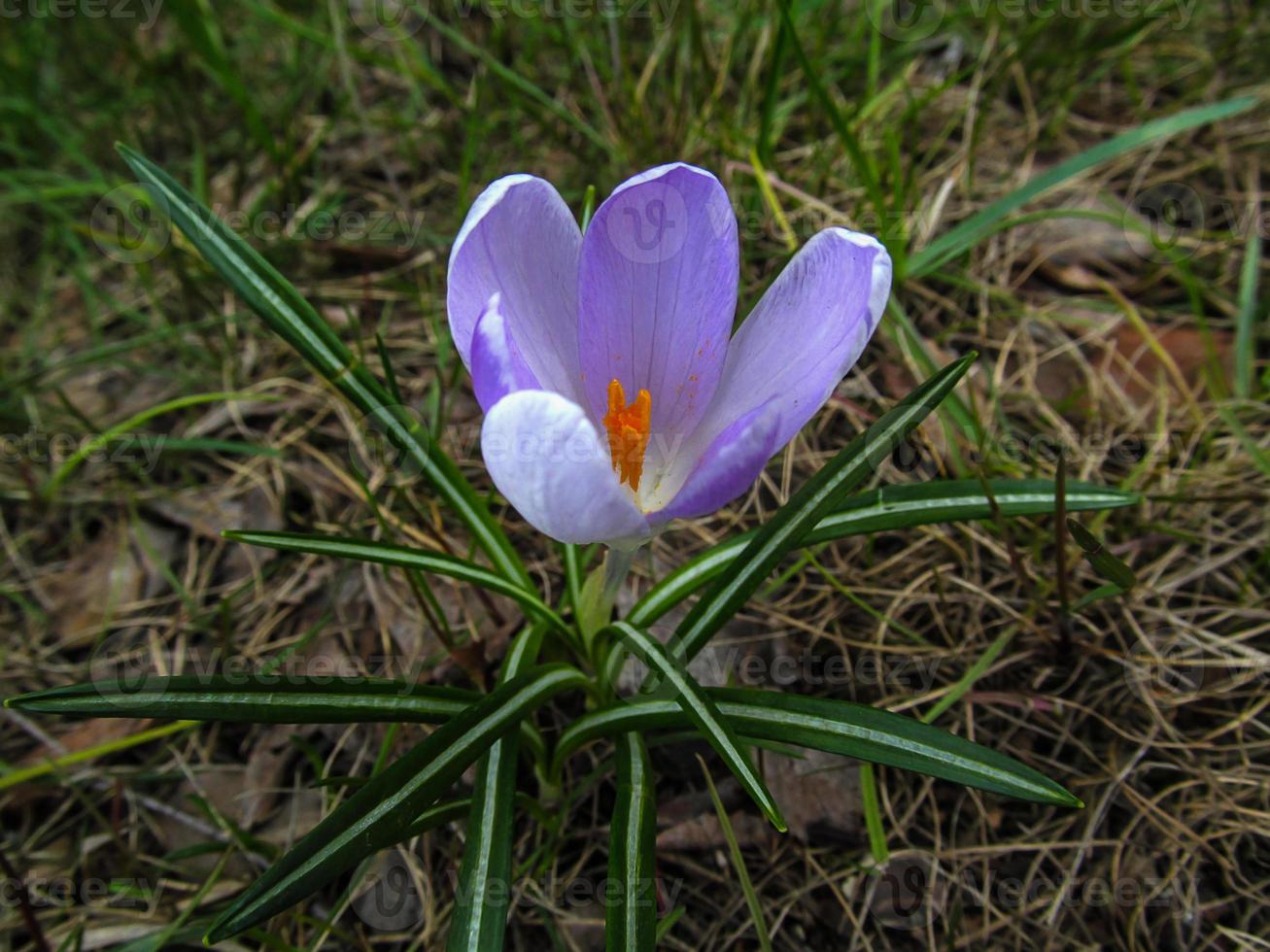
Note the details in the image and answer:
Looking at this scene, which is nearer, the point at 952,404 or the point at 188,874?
the point at 188,874

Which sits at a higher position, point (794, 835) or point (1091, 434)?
point (1091, 434)

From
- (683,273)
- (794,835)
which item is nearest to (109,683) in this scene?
(683,273)

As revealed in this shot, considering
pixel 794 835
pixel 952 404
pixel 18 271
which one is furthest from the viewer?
pixel 18 271

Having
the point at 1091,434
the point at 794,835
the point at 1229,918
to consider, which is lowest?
the point at 1229,918

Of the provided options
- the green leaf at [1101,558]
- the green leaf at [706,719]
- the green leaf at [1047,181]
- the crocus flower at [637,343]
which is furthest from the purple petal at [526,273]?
the green leaf at [1047,181]

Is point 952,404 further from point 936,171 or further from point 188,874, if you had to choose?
point 188,874

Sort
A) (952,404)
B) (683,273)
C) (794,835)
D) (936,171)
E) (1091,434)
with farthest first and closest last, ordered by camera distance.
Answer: (936,171), (1091,434), (952,404), (794,835), (683,273)
